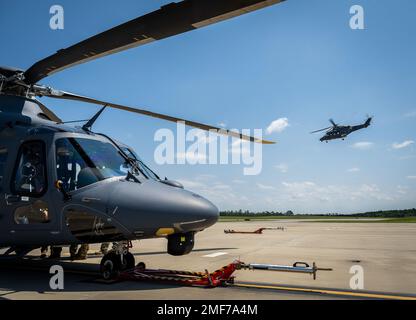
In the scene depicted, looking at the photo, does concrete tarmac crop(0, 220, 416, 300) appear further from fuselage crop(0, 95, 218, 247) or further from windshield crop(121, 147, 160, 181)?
windshield crop(121, 147, 160, 181)

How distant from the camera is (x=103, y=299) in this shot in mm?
5867

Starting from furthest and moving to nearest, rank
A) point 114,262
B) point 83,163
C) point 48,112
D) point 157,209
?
point 48,112 → point 114,262 → point 83,163 → point 157,209

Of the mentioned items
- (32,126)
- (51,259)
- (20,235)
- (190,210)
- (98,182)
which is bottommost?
(51,259)

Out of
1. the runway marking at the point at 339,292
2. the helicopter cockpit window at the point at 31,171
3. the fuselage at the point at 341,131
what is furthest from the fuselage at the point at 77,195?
the fuselage at the point at 341,131

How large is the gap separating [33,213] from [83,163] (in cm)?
139

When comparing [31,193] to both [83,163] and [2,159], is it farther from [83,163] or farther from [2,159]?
[2,159]

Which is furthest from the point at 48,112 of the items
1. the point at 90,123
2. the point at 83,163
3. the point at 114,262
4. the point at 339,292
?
the point at 339,292

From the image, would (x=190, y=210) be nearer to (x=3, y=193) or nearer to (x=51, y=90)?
(x=3, y=193)

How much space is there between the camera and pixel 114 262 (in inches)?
298

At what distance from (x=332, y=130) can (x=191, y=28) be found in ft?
213

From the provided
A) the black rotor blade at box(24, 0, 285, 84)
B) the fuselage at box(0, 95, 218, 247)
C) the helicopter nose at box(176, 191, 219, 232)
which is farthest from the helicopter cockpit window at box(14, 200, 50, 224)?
the black rotor blade at box(24, 0, 285, 84)

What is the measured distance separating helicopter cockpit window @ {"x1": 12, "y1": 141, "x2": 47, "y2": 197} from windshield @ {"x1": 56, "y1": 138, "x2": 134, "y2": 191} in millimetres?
372
